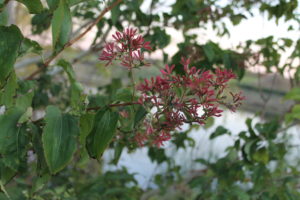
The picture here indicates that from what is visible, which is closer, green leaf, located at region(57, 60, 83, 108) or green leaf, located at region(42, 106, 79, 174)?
green leaf, located at region(42, 106, 79, 174)

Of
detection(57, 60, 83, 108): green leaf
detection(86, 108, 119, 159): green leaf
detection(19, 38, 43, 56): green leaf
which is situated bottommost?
detection(86, 108, 119, 159): green leaf

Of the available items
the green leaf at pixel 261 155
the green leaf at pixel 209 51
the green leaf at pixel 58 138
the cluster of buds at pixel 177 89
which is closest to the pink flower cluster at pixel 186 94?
the cluster of buds at pixel 177 89

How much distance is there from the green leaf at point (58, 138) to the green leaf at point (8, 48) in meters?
0.10

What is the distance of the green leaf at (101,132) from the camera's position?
59 cm

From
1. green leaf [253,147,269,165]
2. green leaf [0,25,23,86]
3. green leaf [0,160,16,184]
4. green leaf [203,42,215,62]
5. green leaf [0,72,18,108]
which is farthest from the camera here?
green leaf [253,147,269,165]

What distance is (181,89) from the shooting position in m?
0.58

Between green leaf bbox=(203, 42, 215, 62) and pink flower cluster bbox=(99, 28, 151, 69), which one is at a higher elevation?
pink flower cluster bbox=(99, 28, 151, 69)

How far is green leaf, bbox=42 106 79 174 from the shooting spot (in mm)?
550

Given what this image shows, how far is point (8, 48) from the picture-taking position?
53cm

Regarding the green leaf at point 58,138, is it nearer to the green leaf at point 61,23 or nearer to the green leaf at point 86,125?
the green leaf at point 86,125

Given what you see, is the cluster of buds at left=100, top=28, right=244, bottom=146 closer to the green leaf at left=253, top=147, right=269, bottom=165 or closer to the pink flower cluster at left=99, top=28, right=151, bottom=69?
the pink flower cluster at left=99, top=28, right=151, bottom=69

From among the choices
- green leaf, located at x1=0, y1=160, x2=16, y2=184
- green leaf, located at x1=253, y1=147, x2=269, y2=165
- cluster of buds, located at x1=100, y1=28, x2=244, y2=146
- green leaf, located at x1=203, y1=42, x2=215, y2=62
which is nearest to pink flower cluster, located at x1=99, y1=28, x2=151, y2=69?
cluster of buds, located at x1=100, y1=28, x2=244, y2=146

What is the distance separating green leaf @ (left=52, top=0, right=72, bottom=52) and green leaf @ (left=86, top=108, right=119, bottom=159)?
0.14 metres

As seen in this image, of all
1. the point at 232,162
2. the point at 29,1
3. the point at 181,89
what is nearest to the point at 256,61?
the point at 232,162
